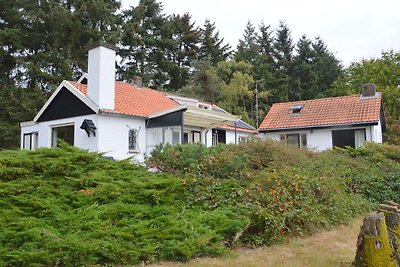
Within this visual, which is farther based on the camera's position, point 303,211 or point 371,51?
point 371,51

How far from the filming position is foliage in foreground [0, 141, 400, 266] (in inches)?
Result: 200

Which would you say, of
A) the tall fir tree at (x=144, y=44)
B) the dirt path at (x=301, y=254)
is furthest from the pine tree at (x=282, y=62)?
the dirt path at (x=301, y=254)

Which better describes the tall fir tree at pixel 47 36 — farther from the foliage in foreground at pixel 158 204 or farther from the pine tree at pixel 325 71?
the pine tree at pixel 325 71

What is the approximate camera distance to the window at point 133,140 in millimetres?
17500

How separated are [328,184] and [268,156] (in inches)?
72.1

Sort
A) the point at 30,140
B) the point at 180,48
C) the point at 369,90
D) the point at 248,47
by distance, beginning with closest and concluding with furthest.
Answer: the point at 30,140 < the point at 369,90 < the point at 180,48 < the point at 248,47

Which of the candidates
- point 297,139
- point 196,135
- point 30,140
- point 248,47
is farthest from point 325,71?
point 30,140

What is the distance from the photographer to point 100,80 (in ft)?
53.9

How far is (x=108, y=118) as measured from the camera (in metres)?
16.6

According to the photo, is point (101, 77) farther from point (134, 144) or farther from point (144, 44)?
point (144, 44)

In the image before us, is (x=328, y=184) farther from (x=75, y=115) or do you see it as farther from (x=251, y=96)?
(x=251, y=96)

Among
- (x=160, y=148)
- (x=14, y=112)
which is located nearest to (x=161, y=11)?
(x=14, y=112)

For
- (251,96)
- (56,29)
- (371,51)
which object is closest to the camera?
(56,29)

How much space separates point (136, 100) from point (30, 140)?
21.1 ft
